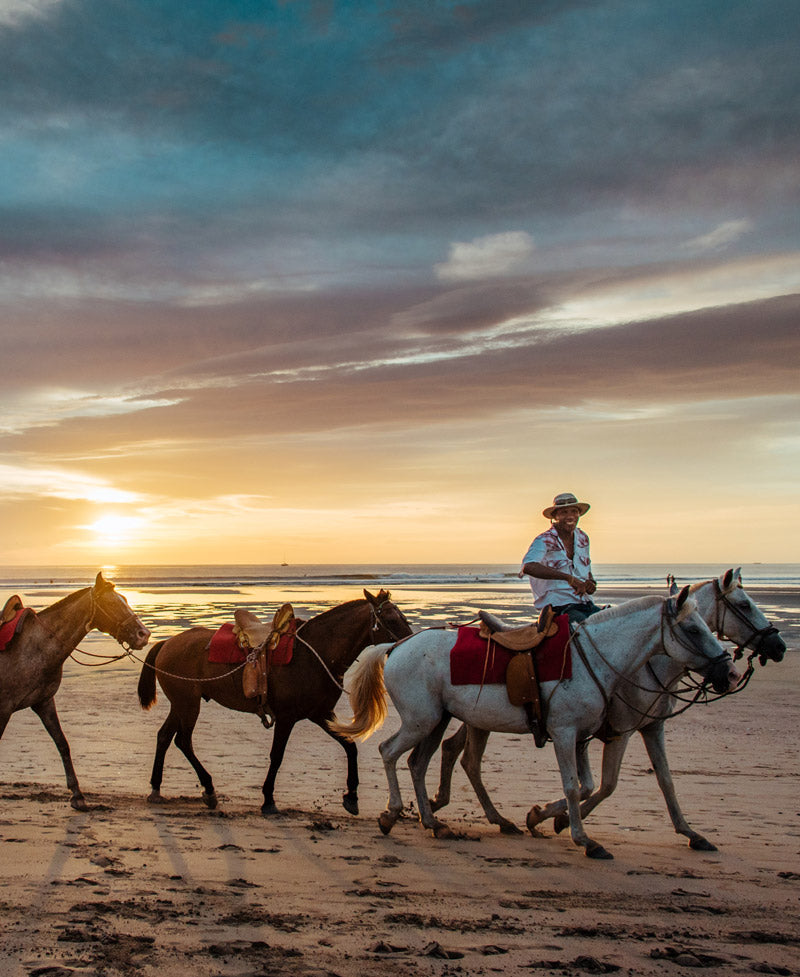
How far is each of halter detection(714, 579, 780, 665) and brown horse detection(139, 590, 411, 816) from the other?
8.83 ft

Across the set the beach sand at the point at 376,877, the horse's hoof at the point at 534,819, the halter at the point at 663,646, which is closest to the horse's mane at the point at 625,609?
the halter at the point at 663,646

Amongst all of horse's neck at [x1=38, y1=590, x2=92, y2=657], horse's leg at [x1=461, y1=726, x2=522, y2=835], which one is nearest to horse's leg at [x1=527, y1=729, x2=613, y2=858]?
horse's leg at [x1=461, y1=726, x2=522, y2=835]

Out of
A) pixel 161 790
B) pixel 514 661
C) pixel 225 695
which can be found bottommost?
pixel 161 790

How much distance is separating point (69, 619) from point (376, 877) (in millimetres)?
3777

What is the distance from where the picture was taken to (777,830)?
701cm

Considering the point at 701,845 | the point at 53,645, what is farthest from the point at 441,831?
the point at 53,645

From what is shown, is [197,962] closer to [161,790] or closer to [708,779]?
[161,790]

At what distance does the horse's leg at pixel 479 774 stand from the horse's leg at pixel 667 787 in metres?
1.21

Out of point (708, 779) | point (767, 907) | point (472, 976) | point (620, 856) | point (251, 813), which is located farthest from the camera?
point (708, 779)

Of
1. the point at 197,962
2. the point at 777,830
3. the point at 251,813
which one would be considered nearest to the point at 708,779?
the point at 777,830

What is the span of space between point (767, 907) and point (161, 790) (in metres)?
5.49

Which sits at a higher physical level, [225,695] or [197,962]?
[225,695]

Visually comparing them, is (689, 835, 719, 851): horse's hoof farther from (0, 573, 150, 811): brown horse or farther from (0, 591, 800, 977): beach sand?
(0, 573, 150, 811): brown horse

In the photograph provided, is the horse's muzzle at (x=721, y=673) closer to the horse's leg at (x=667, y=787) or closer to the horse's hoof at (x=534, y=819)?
the horse's leg at (x=667, y=787)
